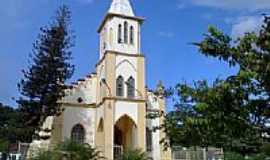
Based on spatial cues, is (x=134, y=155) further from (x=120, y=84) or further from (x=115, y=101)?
(x=120, y=84)

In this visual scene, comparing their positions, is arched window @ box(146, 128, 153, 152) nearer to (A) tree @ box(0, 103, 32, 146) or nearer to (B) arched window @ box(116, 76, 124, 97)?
(B) arched window @ box(116, 76, 124, 97)

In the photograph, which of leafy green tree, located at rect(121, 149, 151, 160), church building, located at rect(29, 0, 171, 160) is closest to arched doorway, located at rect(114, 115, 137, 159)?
church building, located at rect(29, 0, 171, 160)

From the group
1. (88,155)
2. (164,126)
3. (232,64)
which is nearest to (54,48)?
(88,155)

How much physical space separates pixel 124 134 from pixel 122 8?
7.86m

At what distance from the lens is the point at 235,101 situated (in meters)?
6.15

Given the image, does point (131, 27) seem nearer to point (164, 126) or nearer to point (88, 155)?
point (88, 155)

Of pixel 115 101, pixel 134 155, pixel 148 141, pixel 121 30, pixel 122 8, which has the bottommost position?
pixel 134 155

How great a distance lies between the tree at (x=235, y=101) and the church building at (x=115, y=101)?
19.0m

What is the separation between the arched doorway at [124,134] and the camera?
2676 cm

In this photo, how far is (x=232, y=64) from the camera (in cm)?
652

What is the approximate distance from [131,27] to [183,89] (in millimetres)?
22387

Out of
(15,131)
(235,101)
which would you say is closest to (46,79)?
(15,131)

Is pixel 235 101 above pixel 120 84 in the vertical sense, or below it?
below

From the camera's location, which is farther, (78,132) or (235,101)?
(78,132)
